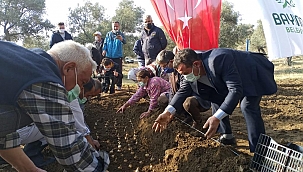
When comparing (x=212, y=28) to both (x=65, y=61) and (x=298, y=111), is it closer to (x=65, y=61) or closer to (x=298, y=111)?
(x=298, y=111)

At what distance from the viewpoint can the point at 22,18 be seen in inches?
843

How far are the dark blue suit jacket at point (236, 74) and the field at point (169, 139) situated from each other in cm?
58

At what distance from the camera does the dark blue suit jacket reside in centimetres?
287

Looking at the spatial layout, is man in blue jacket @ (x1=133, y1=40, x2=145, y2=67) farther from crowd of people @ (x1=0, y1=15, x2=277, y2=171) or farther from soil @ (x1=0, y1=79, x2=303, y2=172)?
crowd of people @ (x1=0, y1=15, x2=277, y2=171)

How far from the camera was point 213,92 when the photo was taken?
3658 millimetres

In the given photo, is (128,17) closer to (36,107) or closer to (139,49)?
(139,49)

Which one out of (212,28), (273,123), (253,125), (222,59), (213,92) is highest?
(212,28)

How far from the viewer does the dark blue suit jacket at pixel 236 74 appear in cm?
287

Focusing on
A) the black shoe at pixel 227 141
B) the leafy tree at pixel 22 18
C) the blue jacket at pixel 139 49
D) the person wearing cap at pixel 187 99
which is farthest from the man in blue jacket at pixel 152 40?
the leafy tree at pixel 22 18

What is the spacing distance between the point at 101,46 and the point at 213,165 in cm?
611

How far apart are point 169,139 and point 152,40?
3227 millimetres

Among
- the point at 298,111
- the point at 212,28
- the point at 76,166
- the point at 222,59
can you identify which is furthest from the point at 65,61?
the point at 298,111

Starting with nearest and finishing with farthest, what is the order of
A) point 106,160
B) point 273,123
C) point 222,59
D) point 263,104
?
point 106,160
point 222,59
point 273,123
point 263,104

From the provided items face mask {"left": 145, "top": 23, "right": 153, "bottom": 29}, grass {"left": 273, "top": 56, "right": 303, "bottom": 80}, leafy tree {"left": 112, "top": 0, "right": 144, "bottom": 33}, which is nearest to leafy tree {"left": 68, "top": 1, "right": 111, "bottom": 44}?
leafy tree {"left": 112, "top": 0, "right": 144, "bottom": 33}
